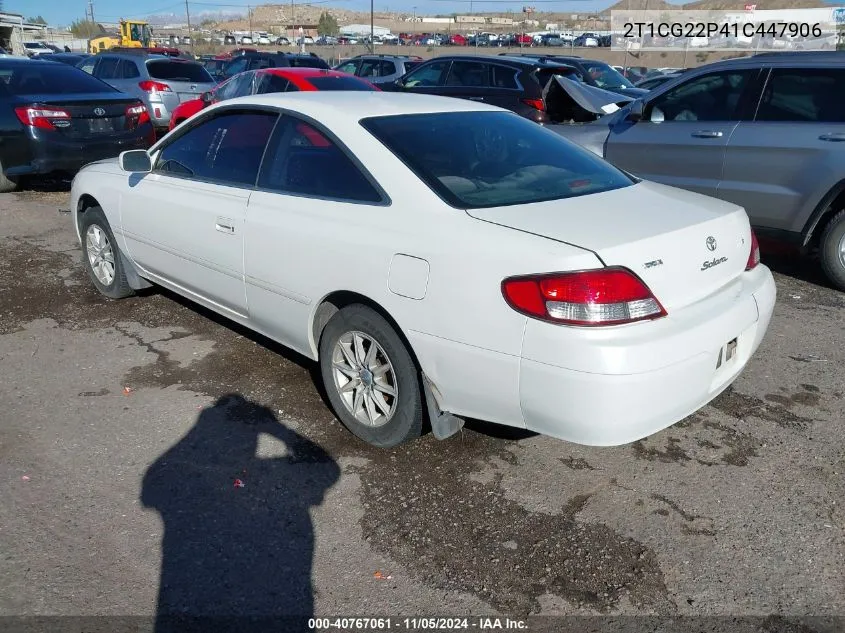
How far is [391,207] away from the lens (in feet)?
11.1

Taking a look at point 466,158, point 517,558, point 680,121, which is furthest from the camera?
point 680,121

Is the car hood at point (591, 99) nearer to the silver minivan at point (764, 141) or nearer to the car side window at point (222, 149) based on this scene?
the silver minivan at point (764, 141)

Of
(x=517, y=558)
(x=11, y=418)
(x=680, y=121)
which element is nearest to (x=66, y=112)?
(x=11, y=418)

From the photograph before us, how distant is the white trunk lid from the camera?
2.97 meters

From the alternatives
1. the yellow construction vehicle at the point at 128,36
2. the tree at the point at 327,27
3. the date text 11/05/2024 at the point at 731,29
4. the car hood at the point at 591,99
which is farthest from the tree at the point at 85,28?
the car hood at the point at 591,99

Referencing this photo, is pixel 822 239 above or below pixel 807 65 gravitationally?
below

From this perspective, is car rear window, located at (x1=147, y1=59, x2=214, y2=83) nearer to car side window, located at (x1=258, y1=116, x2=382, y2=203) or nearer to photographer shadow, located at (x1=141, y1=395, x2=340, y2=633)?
car side window, located at (x1=258, y1=116, x2=382, y2=203)

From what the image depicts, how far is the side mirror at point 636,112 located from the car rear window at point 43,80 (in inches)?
263

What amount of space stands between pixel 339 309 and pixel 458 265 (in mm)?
892

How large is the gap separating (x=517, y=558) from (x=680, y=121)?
17.5 ft

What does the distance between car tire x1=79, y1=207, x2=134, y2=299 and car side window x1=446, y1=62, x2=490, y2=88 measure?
24.4 feet

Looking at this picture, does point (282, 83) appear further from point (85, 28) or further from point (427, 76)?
point (85, 28)

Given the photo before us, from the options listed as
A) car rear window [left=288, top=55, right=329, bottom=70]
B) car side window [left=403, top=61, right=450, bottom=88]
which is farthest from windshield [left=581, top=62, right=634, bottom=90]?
car rear window [left=288, top=55, right=329, bottom=70]

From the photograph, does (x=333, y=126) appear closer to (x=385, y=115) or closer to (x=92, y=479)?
(x=385, y=115)
